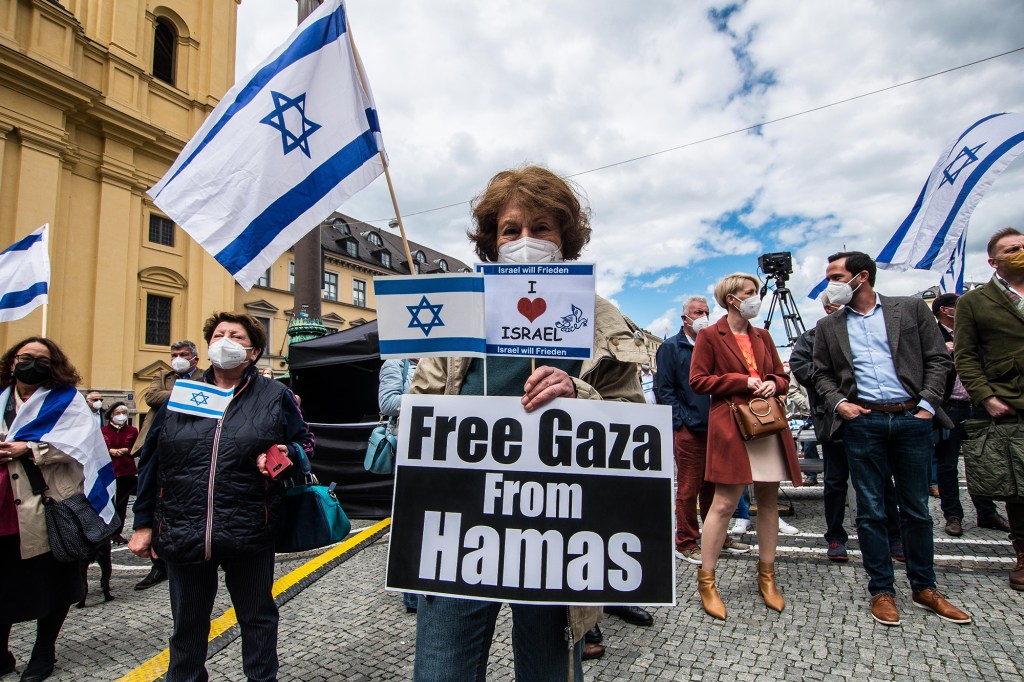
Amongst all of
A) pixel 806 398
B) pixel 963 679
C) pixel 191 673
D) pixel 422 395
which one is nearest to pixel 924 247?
pixel 806 398

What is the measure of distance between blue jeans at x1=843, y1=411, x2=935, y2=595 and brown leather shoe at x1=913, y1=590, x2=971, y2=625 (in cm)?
4

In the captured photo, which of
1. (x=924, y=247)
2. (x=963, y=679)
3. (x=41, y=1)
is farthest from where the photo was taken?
(x=41, y=1)

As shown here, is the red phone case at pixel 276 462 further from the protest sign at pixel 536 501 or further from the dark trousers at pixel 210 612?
the protest sign at pixel 536 501

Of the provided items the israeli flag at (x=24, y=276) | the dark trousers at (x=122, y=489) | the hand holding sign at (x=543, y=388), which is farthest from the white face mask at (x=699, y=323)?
the israeli flag at (x=24, y=276)

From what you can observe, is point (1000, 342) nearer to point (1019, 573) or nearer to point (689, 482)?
point (1019, 573)

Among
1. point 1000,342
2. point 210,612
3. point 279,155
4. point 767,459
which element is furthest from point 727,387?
point 210,612

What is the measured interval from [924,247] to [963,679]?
14.4 ft

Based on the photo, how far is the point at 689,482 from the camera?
4711mm

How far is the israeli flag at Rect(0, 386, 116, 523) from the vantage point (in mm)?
3219

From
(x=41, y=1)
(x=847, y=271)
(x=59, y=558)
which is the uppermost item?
(x=41, y=1)

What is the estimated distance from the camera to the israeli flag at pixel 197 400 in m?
2.59

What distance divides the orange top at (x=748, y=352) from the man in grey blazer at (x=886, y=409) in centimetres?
43

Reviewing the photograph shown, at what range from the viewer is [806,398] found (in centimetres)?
491

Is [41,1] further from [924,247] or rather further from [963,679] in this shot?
[963,679]
